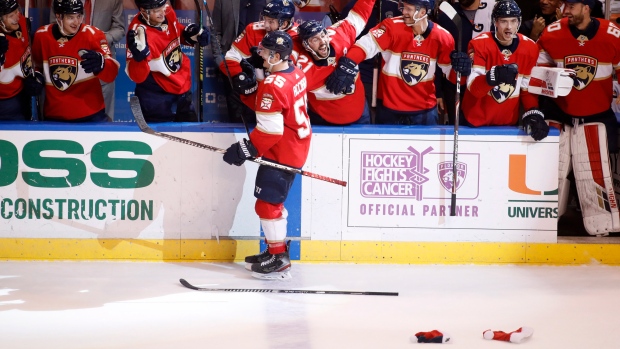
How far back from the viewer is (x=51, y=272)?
604cm

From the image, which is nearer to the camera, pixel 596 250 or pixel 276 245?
pixel 276 245

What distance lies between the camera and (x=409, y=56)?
654cm

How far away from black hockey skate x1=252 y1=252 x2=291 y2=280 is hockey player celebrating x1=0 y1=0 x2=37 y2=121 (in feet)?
6.90

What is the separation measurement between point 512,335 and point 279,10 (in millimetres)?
2774

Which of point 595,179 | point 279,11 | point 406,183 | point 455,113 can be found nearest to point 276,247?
point 406,183

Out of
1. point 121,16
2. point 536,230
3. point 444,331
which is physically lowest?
point 444,331

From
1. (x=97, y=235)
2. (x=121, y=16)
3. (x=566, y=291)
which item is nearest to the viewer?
(x=566, y=291)

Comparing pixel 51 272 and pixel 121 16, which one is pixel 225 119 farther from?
pixel 51 272

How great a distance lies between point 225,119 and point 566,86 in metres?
2.74

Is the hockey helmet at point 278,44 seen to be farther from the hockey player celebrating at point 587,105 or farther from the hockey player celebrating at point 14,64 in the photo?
the hockey player celebrating at point 587,105

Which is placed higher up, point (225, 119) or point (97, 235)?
point (225, 119)

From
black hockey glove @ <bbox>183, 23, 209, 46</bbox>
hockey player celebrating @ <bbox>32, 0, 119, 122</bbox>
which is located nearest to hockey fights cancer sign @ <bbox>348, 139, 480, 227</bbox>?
black hockey glove @ <bbox>183, 23, 209, 46</bbox>

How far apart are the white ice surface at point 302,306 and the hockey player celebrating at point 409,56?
1156 millimetres

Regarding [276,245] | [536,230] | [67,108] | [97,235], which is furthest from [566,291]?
[67,108]
